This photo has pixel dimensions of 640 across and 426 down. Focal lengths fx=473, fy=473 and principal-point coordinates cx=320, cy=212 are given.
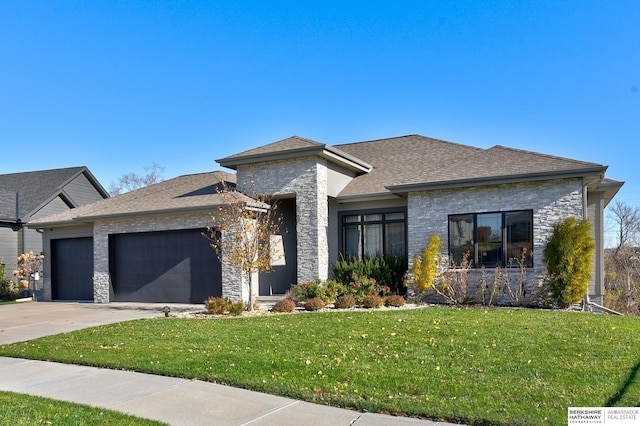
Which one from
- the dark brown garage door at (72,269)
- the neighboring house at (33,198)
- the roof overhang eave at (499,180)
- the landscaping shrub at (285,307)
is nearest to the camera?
the roof overhang eave at (499,180)

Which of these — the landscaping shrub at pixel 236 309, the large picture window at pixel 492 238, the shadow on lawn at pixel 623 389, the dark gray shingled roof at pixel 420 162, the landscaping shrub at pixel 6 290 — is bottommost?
the landscaping shrub at pixel 6 290

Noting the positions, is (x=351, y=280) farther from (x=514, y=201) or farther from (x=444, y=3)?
(x=444, y=3)

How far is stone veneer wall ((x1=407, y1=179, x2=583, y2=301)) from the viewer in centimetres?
1372

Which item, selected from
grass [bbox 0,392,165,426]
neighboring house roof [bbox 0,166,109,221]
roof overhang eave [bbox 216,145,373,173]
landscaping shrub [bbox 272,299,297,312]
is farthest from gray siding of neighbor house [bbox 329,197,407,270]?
neighboring house roof [bbox 0,166,109,221]

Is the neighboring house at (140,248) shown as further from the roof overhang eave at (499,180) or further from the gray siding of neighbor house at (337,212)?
the roof overhang eave at (499,180)

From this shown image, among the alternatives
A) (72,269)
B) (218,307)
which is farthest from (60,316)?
(72,269)

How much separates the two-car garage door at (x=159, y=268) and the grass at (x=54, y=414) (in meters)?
10.4

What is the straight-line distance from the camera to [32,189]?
92.5 ft

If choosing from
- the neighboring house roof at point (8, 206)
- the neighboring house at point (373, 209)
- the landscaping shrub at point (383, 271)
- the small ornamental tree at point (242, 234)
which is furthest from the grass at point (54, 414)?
the neighboring house roof at point (8, 206)

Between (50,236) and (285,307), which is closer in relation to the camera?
(285,307)

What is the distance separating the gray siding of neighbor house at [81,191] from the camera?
Result: 95.2 feet

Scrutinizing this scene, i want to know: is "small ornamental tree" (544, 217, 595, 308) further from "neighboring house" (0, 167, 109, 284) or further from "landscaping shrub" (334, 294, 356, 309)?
"neighboring house" (0, 167, 109, 284)

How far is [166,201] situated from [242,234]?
5.18m

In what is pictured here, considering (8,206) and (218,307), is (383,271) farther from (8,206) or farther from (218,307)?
(8,206)
